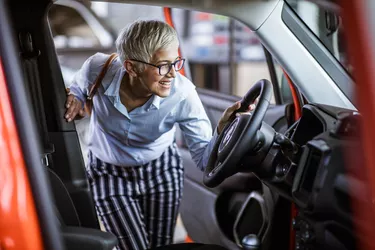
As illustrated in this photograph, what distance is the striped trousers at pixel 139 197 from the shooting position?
2275 mm

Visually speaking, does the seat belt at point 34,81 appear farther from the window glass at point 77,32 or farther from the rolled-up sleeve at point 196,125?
the window glass at point 77,32

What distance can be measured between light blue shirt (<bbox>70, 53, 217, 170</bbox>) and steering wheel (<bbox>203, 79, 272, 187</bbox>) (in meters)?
0.13

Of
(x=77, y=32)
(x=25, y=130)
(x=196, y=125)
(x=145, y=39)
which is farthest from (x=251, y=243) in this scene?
(x=77, y=32)

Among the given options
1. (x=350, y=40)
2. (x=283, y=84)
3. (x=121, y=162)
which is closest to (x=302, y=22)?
(x=283, y=84)

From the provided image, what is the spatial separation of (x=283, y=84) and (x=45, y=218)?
4.22 feet

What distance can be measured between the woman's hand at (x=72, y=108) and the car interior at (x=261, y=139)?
2cm

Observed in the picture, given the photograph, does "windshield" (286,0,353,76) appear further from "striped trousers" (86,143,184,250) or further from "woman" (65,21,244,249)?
"striped trousers" (86,143,184,250)

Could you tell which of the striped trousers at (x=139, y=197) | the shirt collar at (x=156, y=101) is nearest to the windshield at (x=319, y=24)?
the shirt collar at (x=156, y=101)

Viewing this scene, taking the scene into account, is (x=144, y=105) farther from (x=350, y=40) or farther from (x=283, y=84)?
(x=350, y=40)

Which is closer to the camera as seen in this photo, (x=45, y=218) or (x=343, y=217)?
(x=45, y=218)

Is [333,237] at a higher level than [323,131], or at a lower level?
lower

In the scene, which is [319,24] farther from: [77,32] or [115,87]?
[77,32]

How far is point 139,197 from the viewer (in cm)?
237

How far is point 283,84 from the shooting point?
2361 mm
